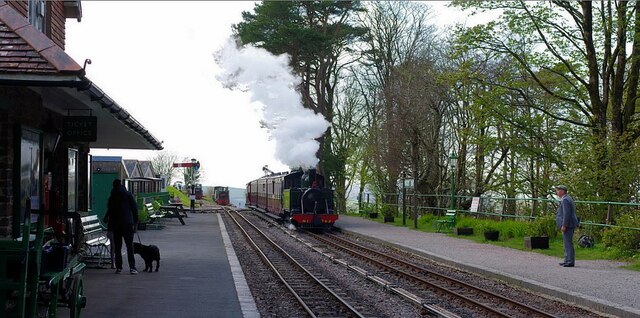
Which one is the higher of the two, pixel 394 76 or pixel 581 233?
pixel 394 76

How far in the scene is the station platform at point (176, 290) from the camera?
9.88 metres

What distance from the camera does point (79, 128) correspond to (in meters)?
12.5

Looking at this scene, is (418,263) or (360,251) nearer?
(418,263)

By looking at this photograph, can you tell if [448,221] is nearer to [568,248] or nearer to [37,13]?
[568,248]

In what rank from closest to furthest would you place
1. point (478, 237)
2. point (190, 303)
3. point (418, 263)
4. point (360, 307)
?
1. point (190, 303)
2. point (360, 307)
3. point (418, 263)
4. point (478, 237)

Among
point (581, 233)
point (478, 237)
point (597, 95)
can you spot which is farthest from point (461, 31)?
point (581, 233)

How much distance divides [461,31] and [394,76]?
12.1 metres

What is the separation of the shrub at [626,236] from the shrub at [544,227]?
10.7ft

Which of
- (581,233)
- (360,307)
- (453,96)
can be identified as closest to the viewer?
(360,307)

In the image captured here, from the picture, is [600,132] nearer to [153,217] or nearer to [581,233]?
[581,233]

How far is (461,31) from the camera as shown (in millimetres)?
25750

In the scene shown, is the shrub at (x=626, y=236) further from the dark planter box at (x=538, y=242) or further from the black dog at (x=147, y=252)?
the black dog at (x=147, y=252)

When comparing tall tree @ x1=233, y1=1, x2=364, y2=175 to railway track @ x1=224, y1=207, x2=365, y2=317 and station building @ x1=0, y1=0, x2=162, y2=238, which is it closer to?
railway track @ x1=224, y1=207, x2=365, y2=317

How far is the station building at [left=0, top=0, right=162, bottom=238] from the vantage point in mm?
7469
